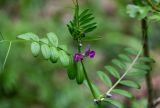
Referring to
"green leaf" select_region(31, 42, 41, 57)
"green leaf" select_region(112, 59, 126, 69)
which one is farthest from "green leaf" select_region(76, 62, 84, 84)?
"green leaf" select_region(112, 59, 126, 69)

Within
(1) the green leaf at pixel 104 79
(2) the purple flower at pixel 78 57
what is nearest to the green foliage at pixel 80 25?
(2) the purple flower at pixel 78 57

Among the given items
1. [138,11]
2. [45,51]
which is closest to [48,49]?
[45,51]

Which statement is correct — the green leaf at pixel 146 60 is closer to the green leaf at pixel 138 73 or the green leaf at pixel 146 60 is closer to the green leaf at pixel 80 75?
the green leaf at pixel 138 73

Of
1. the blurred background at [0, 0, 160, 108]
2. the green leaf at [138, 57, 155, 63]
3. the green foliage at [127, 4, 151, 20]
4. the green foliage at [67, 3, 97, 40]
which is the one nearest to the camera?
the green foliage at [67, 3, 97, 40]

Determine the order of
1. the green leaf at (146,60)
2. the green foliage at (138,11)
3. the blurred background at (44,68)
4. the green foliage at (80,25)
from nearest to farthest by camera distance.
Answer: the green foliage at (80,25) → the green foliage at (138,11) → the green leaf at (146,60) → the blurred background at (44,68)

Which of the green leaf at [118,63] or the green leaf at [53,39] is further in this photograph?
the green leaf at [118,63]

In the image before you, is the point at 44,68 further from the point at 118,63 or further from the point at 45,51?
the point at 45,51

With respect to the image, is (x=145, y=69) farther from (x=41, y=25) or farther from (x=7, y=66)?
(x=41, y=25)

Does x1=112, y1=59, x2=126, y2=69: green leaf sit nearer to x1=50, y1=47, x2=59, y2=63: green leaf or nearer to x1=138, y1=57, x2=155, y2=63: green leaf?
x1=138, y1=57, x2=155, y2=63: green leaf
